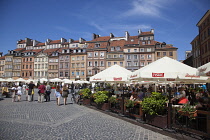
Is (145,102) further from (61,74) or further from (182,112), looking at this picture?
(61,74)

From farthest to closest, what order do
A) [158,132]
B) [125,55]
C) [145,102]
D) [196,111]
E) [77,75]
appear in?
1. [77,75]
2. [125,55]
3. [145,102]
4. [158,132]
5. [196,111]

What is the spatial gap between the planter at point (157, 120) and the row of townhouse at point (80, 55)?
159ft

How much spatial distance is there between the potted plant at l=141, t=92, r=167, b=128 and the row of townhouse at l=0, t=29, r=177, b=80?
48.6 metres

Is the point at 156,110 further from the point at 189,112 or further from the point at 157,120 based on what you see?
the point at 189,112

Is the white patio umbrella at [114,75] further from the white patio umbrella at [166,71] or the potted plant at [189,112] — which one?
the potted plant at [189,112]

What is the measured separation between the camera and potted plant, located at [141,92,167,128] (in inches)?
262

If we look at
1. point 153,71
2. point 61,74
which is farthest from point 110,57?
point 153,71

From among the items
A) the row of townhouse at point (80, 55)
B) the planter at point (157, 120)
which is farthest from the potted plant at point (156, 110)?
the row of townhouse at point (80, 55)

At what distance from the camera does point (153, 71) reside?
7.63 metres

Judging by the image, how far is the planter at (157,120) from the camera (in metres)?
6.49

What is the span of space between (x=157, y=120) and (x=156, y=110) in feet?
1.25

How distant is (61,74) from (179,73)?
61.4 metres

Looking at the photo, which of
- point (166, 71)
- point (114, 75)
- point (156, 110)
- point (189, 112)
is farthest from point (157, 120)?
point (114, 75)

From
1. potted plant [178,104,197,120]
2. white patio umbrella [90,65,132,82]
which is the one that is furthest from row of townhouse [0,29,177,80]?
potted plant [178,104,197,120]
